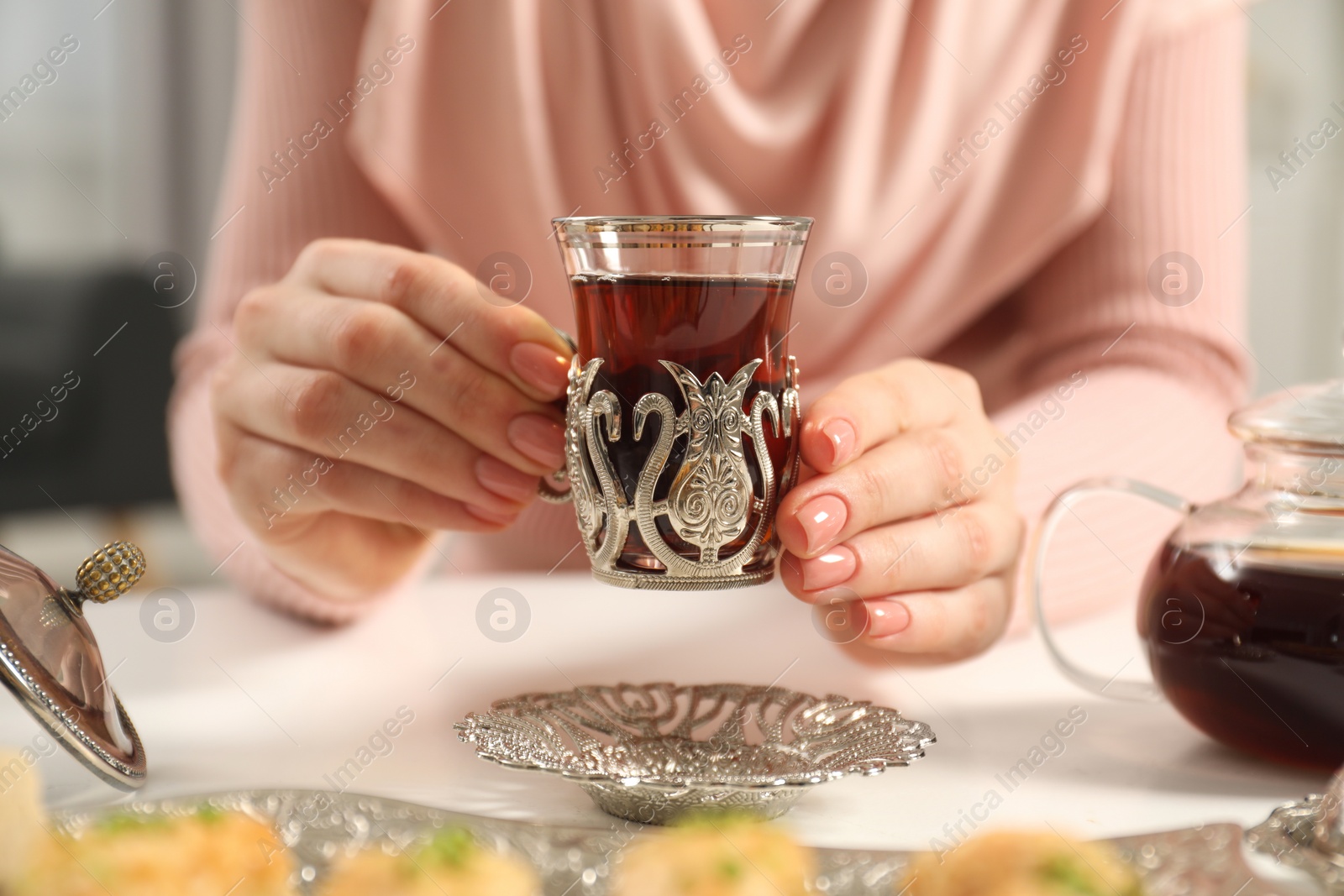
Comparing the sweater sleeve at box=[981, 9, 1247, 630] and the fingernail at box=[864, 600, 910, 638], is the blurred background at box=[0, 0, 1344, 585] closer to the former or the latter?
the sweater sleeve at box=[981, 9, 1247, 630]

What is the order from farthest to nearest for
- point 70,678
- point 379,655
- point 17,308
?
point 17,308 → point 379,655 → point 70,678

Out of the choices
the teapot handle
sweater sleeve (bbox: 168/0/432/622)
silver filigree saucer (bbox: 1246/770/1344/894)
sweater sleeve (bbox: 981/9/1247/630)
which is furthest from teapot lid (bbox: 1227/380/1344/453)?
sweater sleeve (bbox: 168/0/432/622)

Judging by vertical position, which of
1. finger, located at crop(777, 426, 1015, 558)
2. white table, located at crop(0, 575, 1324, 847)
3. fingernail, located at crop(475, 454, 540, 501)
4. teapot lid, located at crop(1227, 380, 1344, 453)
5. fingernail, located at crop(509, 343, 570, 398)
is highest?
fingernail, located at crop(509, 343, 570, 398)

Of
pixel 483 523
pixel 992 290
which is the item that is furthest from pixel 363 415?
pixel 992 290

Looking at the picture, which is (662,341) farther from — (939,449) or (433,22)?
(433,22)

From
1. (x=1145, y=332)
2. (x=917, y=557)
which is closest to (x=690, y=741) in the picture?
(x=917, y=557)

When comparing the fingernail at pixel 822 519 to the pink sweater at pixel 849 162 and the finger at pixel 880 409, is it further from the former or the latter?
the pink sweater at pixel 849 162

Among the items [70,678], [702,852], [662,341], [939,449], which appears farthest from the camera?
[939,449]
